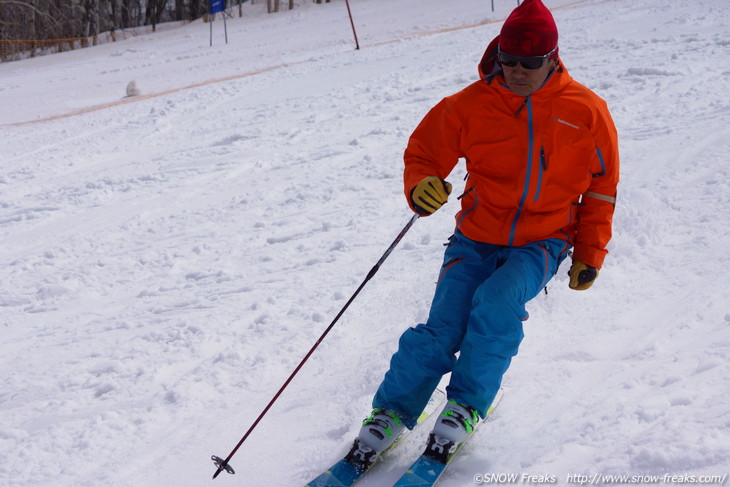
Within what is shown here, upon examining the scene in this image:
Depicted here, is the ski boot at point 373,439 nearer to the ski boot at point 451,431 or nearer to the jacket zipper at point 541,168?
the ski boot at point 451,431

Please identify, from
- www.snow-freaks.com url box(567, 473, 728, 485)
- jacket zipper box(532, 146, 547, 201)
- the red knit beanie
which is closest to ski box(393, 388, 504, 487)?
www.snow-freaks.com url box(567, 473, 728, 485)

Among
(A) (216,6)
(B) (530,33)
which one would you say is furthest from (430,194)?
(A) (216,6)

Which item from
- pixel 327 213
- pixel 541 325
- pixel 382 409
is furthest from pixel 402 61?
pixel 382 409

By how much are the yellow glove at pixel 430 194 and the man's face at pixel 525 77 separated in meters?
0.43

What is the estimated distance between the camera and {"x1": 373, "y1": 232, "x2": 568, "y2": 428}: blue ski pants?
95.8 inches

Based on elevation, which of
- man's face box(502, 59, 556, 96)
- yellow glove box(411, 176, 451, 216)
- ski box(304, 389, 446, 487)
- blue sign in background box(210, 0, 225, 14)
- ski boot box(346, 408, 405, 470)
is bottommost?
ski box(304, 389, 446, 487)

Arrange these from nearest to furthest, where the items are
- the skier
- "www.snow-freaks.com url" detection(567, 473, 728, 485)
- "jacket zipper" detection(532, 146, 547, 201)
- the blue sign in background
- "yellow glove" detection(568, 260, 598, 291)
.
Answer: "www.snow-freaks.com url" detection(567, 473, 728, 485)
the skier
"jacket zipper" detection(532, 146, 547, 201)
"yellow glove" detection(568, 260, 598, 291)
the blue sign in background

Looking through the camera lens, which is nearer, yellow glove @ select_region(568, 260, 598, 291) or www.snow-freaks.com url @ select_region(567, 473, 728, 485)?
www.snow-freaks.com url @ select_region(567, 473, 728, 485)

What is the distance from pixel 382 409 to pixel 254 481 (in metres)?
0.56

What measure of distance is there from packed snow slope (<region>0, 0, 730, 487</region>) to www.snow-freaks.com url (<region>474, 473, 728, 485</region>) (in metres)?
0.02

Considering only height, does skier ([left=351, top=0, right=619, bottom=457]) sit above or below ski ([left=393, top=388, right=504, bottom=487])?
above

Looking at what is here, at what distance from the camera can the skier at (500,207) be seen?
247 cm

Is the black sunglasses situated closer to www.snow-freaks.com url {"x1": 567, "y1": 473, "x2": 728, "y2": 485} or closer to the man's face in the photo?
the man's face

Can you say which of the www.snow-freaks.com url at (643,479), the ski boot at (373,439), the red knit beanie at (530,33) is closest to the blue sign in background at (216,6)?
the red knit beanie at (530,33)
